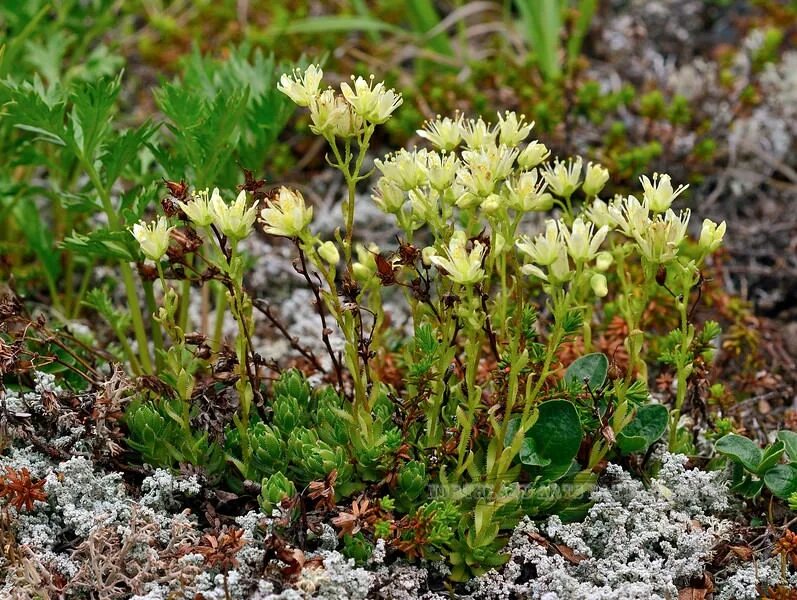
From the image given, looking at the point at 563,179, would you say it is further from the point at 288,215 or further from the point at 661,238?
the point at 288,215

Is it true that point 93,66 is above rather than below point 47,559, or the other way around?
above

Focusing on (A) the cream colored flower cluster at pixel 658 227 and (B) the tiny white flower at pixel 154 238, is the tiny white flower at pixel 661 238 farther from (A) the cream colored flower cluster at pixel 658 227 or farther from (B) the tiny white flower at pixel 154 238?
(B) the tiny white flower at pixel 154 238

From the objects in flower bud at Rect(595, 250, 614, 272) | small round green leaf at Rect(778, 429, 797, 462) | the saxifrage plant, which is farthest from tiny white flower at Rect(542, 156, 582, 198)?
small round green leaf at Rect(778, 429, 797, 462)

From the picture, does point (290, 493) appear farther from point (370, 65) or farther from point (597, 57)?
point (597, 57)

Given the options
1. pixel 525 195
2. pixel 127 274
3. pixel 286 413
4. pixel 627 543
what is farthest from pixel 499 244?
pixel 127 274

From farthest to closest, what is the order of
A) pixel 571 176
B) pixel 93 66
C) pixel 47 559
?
pixel 93 66 < pixel 571 176 < pixel 47 559

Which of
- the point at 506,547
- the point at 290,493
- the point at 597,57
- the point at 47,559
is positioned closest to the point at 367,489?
the point at 290,493

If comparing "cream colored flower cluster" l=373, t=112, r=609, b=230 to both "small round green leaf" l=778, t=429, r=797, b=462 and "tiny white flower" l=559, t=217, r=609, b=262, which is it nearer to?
"tiny white flower" l=559, t=217, r=609, b=262
